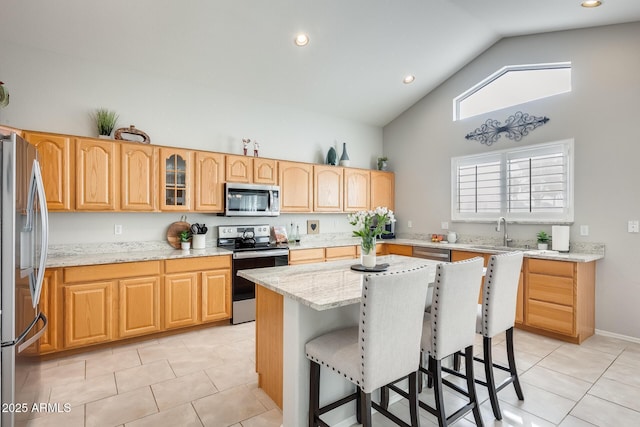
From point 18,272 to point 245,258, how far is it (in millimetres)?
2234

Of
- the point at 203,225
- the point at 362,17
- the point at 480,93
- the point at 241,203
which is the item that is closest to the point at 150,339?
the point at 203,225

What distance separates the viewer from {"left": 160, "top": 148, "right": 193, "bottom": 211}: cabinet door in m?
3.63

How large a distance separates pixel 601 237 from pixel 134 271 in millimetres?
4903

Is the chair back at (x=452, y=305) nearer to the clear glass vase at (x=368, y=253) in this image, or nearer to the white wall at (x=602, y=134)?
the clear glass vase at (x=368, y=253)

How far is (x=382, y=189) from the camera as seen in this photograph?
5684 millimetres

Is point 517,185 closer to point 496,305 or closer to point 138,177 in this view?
point 496,305

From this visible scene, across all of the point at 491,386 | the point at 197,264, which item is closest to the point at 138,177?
the point at 197,264

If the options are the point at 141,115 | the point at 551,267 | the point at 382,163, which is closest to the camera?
the point at 551,267

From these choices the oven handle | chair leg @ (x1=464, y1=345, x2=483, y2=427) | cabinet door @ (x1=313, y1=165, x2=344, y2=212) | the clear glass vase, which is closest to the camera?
chair leg @ (x1=464, y1=345, x2=483, y2=427)

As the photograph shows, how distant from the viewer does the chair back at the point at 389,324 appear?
1.50 metres

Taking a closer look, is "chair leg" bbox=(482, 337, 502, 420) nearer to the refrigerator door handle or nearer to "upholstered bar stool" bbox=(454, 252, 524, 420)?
"upholstered bar stool" bbox=(454, 252, 524, 420)

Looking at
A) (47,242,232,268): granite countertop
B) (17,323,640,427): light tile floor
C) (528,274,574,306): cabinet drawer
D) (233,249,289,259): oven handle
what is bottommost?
(17,323,640,427): light tile floor

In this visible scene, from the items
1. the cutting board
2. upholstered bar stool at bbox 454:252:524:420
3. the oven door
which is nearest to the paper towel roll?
upholstered bar stool at bbox 454:252:524:420

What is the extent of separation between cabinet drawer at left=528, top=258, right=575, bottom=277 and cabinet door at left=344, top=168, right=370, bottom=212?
2.53 metres
